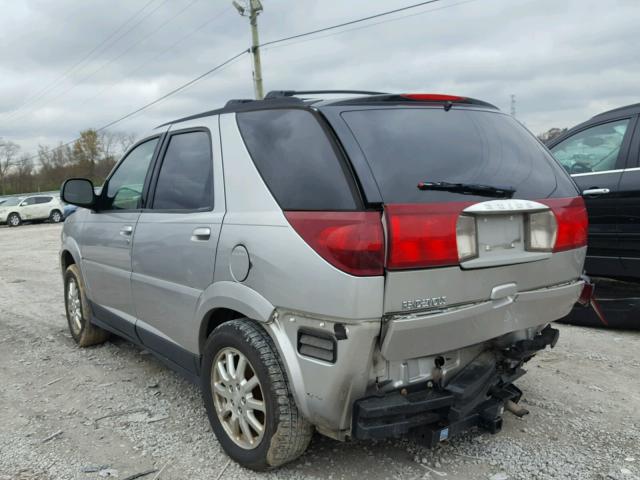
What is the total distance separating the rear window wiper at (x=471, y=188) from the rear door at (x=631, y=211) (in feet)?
9.04

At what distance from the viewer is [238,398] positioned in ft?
8.86

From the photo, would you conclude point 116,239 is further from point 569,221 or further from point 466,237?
point 569,221

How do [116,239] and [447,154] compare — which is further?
[116,239]

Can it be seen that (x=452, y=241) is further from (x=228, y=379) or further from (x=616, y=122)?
(x=616, y=122)

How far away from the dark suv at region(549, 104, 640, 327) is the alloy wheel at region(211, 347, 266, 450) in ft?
11.5

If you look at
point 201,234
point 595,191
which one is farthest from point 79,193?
point 595,191

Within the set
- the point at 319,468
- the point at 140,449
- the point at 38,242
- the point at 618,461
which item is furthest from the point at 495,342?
the point at 38,242

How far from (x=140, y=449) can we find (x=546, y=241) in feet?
7.86

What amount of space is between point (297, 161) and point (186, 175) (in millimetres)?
1043

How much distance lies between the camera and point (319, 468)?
2.73 m

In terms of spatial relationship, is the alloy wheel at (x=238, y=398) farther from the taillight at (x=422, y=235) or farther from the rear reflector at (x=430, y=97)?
the rear reflector at (x=430, y=97)

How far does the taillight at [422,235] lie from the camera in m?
2.14

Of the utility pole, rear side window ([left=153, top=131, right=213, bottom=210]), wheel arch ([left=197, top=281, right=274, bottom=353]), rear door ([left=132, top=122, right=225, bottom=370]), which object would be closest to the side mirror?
rear door ([left=132, top=122, right=225, bottom=370])

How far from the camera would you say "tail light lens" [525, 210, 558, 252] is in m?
2.52
